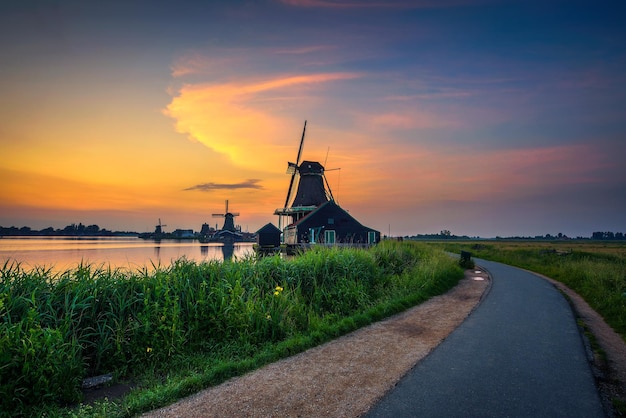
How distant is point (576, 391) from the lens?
17.0 feet

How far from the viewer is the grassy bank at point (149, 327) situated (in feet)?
17.4

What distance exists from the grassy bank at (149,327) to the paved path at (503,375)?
2.46m

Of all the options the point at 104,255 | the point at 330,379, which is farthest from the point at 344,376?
the point at 104,255

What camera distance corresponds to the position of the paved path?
4648 mm

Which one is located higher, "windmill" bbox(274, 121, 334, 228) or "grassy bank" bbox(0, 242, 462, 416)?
"windmill" bbox(274, 121, 334, 228)

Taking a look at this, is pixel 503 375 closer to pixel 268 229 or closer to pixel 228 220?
pixel 268 229

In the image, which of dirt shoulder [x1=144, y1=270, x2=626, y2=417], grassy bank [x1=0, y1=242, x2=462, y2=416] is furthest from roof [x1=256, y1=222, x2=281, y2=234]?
dirt shoulder [x1=144, y1=270, x2=626, y2=417]

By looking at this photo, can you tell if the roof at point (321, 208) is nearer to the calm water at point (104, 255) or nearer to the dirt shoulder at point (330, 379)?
the calm water at point (104, 255)

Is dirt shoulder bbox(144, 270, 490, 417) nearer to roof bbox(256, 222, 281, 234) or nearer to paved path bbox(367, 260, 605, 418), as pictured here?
paved path bbox(367, 260, 605, 418)

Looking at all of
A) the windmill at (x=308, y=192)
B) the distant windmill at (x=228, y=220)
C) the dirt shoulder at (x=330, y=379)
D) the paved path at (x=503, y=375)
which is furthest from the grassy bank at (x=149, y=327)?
the distant windmill at (x=228, y=220)

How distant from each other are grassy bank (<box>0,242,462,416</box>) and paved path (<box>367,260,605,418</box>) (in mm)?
2462

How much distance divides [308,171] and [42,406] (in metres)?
44.4

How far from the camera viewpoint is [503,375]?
18.7 ft

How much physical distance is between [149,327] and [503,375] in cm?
639
